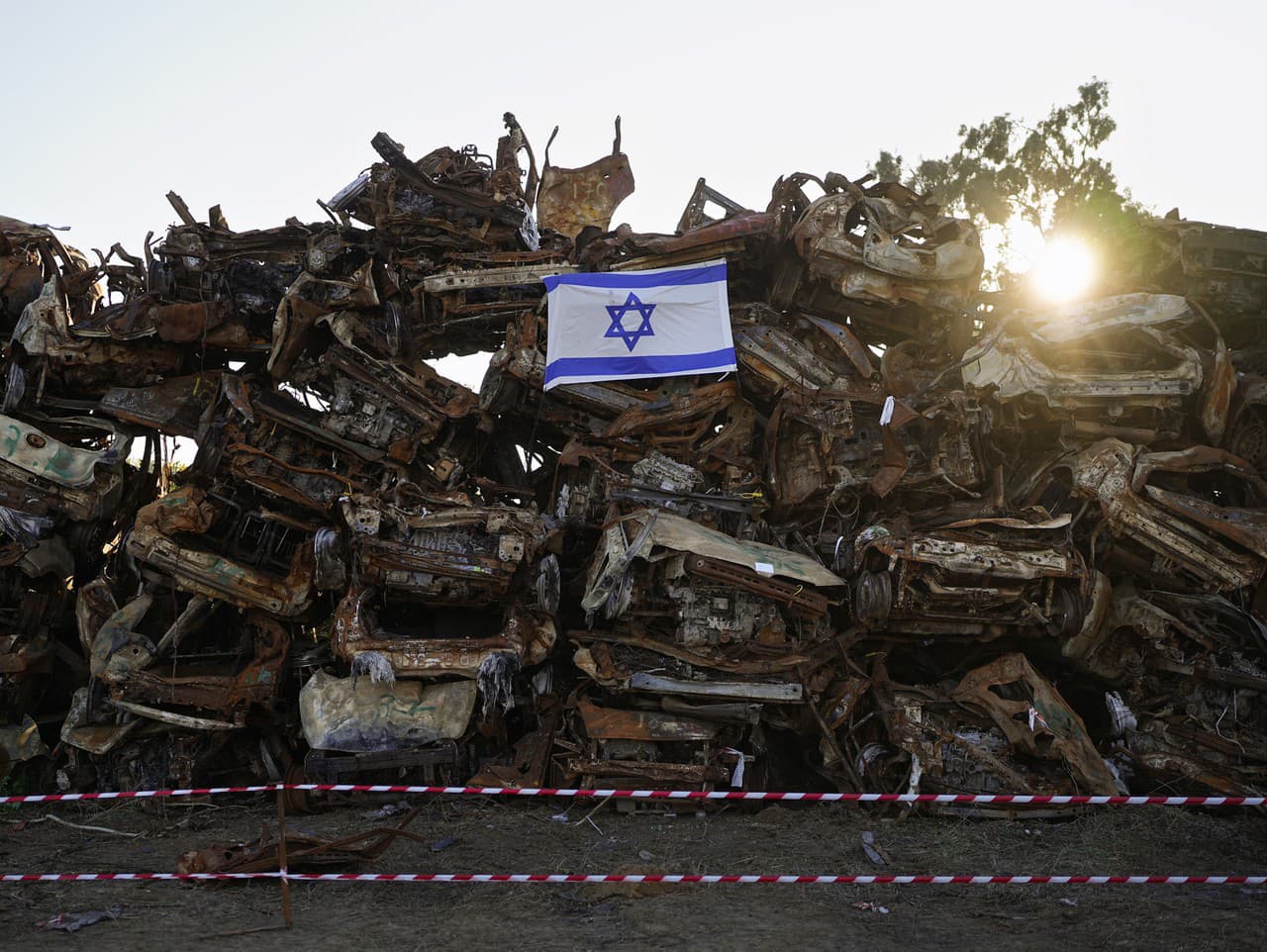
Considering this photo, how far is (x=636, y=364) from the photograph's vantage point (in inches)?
386

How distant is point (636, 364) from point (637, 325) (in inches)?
18.7

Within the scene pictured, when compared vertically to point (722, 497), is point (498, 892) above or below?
below

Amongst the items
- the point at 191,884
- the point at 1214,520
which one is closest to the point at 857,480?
the point at 1214,520

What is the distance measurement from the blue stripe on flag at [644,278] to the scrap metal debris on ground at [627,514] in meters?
0.21

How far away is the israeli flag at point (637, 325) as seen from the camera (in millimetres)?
9727

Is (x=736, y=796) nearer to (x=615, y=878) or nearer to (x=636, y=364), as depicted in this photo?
(x=615, y=878)

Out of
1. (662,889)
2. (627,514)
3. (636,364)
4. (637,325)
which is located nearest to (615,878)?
(662,889)

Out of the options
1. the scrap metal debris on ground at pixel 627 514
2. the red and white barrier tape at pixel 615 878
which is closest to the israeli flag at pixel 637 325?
the scrap metal debris on ground at pixel 627 514

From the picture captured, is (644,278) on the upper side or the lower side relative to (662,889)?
upper

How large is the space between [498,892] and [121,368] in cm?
726

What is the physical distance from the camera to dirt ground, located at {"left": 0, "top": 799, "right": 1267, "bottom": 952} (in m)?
4.84

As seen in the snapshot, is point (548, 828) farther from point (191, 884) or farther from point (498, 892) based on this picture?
point (191, 884)

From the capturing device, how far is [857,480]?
904cm

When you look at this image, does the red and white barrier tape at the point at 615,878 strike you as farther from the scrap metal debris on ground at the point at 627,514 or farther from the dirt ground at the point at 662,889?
the scrap metal debris on ground at the point at 627,514
